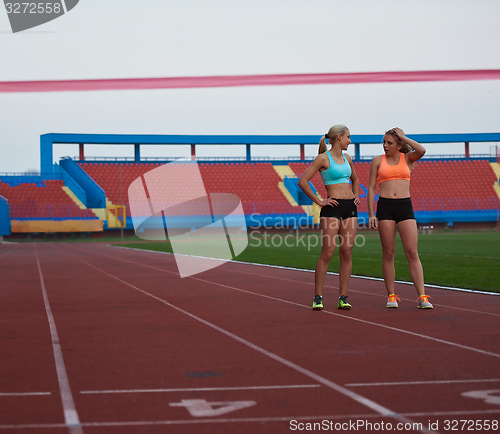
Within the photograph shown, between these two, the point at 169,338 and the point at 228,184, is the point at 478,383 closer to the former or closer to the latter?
the point at 169,338

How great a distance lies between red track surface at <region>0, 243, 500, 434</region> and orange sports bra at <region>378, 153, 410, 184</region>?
60.7 inches

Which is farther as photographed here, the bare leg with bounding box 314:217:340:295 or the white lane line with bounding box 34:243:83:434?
the bare leg with bounding box 314:217:340:295

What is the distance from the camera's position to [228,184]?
56.4 meters

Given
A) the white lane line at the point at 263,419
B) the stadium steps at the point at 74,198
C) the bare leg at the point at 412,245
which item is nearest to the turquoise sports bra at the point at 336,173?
the bare leg at the point at 412,245

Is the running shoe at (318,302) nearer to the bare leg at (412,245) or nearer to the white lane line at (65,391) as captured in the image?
the bare leg at (412,245)

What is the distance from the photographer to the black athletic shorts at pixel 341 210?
25.7 feet

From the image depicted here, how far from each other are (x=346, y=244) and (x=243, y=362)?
3022 mm

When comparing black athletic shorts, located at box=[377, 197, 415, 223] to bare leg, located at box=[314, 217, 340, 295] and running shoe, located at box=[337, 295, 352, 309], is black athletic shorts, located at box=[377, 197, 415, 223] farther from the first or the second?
running shoe, located at box=[337, 295, 352, 309]

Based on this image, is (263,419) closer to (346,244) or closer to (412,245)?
(346,244)

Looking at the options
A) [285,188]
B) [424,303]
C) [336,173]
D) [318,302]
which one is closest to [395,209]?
[336,173]

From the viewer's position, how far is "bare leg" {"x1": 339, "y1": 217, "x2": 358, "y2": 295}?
785cm

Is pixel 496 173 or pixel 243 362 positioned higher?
pixel 243 362

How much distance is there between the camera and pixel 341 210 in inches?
310

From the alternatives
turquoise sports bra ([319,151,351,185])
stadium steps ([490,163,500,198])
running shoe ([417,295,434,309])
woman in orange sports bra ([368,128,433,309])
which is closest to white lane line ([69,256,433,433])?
turquoise sports bra ([319,151,351,185])
